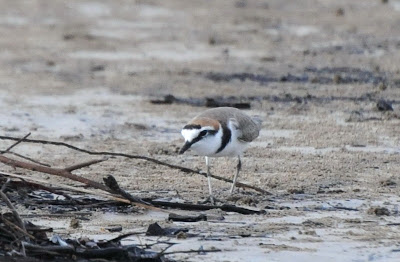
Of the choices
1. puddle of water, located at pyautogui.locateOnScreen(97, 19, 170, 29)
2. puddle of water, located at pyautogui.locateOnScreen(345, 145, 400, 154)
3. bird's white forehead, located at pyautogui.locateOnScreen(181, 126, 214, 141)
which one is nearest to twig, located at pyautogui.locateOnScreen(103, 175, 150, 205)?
bird's white forehead, located at pyautogui.locateOnScreen(181, 126, 214, 141)

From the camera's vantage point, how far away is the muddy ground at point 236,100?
21.7ft

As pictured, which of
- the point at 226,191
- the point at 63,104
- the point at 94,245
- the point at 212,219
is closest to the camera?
the point at 94,245

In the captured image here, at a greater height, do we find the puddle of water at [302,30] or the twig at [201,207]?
the puddle of water at [302,30]

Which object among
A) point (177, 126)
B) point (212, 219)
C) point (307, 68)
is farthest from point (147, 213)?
point (307, 68)

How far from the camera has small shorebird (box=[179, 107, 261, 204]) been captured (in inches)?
279

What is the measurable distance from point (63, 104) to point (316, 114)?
2.41 metres

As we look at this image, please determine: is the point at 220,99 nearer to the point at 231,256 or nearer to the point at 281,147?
the point at 281,147

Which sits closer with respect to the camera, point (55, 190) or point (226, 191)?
point (55, 190)

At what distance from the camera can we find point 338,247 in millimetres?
6227

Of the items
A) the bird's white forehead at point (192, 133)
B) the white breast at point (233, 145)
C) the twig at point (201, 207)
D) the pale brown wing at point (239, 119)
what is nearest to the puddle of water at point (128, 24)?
the pale brown wing at point (239, 119)

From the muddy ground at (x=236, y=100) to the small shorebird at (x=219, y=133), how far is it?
1.02 ft

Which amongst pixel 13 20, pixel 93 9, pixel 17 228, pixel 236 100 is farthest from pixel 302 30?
pixel 17 228

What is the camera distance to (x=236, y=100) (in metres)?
11.1

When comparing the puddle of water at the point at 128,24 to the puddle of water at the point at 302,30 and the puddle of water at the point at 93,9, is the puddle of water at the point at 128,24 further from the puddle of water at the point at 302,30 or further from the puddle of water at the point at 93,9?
the puddle of water at the point at 302,30
